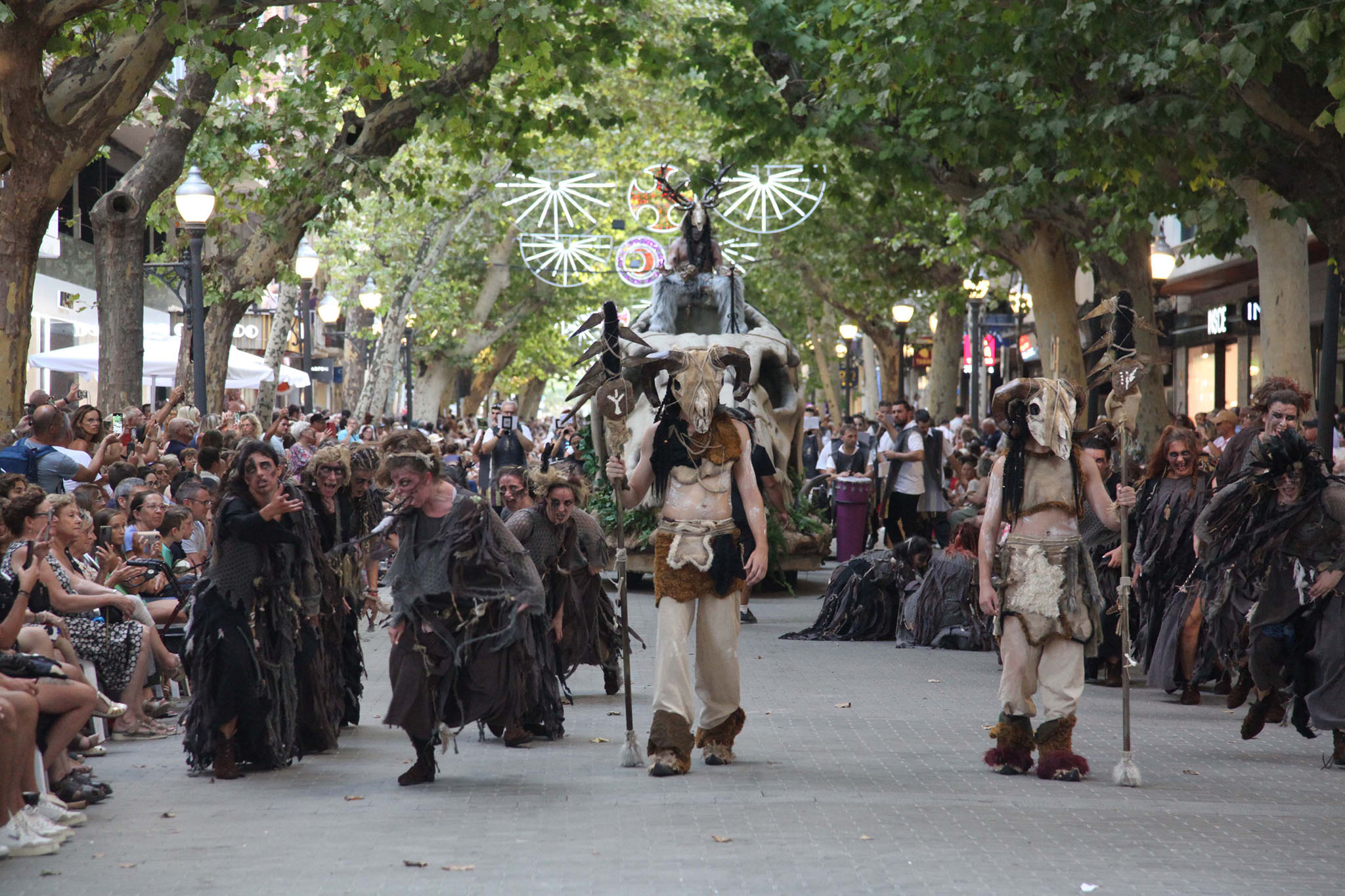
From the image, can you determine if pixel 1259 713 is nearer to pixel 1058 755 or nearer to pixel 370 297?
pixel 1058 755

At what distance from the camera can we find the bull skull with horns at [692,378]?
Answer: 880cm

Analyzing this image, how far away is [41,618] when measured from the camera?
27.1 feet

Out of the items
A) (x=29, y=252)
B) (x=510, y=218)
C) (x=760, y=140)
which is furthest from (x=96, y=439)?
(x=510, y=218)

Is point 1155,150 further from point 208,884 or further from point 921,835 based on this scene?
point 208,884

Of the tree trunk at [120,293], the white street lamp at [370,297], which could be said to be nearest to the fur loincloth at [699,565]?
the tree trunk at [120,293]

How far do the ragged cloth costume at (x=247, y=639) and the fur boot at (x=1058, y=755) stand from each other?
3712mm

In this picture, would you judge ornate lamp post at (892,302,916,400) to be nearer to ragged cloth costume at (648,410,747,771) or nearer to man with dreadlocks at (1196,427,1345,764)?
man with dreadlocks at (1196,427,1345,764)

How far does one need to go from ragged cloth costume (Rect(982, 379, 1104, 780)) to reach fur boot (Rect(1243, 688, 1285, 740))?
129cm

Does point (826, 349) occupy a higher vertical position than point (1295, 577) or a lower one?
higher

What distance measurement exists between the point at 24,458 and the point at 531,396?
8202 centimetres

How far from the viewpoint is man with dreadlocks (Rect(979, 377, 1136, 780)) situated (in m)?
8.52

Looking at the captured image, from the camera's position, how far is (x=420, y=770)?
840 cm

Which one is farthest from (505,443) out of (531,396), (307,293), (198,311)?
(531,396)

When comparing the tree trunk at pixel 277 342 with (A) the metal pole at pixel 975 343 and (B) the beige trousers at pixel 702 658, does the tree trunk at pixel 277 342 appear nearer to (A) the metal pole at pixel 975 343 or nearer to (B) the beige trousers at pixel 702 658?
(A) the metal pole at pixel 975 343
